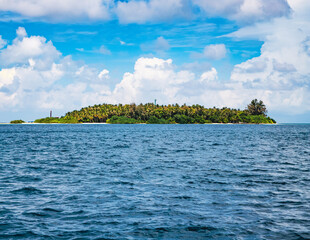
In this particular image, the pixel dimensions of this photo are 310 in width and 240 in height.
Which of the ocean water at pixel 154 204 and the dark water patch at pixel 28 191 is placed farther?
the dark water patch at pixel 28 191

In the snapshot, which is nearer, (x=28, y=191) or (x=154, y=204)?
(x=154, y=204)

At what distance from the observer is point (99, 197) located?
21.1 metres

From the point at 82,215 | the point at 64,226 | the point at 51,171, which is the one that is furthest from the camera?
the point at 51,171

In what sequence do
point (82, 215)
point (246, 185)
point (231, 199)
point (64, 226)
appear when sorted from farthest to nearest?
point (246, 185) → point (231, 199) → point (82, 215) → point (64, 226)

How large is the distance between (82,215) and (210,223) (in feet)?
23.0

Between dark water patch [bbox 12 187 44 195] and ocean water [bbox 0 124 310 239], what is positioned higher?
dark water patch [bbox 12 187 44 195]

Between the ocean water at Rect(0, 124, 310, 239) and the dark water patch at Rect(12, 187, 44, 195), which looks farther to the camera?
the dark water patch at Rect(12, 187, 44, 195)

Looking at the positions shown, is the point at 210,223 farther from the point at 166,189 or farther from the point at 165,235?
the point at 166,189

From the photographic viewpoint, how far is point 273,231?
49.1 ft

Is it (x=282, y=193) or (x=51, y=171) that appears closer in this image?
(x=282, y=193)

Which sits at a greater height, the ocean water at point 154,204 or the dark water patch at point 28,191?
the dark water patch at point 28,191

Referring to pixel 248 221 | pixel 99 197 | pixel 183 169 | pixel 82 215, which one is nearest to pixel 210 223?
pixel 248 221

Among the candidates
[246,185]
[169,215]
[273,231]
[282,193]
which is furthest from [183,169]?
[273,231]

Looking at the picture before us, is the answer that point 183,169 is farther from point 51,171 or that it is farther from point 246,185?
point 51,171
